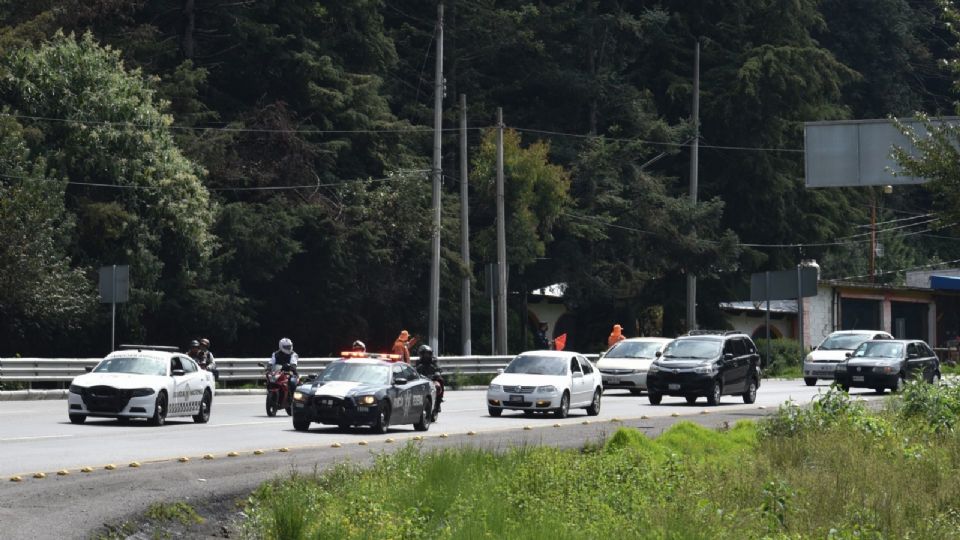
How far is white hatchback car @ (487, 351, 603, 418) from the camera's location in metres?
33.2

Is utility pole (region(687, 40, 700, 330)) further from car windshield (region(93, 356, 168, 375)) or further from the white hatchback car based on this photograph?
car windshield (region(93, 356, 168, 375))

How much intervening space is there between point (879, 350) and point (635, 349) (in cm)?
677

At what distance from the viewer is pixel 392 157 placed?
57.9 m

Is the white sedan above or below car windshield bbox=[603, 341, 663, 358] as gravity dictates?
below

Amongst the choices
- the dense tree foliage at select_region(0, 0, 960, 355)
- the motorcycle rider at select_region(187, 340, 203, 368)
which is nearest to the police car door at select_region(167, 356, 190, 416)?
the motorcycle rider at select_region(187, 340, 203, 368)

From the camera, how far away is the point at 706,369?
38031 millimetres

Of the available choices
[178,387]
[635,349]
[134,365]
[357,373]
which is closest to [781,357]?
[635,349]

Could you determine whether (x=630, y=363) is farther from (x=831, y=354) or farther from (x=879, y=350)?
(x=831, y=354)

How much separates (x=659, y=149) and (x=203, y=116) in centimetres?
2354

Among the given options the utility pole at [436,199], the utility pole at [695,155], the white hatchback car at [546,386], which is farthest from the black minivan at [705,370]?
the utility pole at [695,155]

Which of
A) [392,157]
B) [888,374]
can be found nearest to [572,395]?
[888,374]

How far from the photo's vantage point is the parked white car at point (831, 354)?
49.1 meters

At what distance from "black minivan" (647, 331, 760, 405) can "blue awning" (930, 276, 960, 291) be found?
41.1m

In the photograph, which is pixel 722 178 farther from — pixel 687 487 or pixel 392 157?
pixel 687 487
